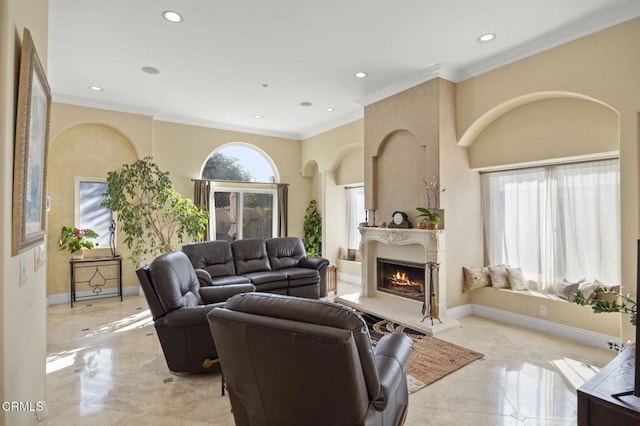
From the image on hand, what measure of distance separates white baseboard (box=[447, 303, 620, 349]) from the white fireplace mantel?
491 millimetres

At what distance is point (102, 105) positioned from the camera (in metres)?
5.67

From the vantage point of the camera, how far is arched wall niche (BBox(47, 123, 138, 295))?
5.48 metres

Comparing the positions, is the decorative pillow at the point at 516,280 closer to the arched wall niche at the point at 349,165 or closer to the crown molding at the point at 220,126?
the arched wall niche at the point at 349,165

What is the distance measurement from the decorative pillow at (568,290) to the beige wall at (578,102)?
0.34m

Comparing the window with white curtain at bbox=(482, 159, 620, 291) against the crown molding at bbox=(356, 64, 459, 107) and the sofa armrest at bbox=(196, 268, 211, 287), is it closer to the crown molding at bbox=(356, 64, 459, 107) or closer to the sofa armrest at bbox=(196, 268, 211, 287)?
the crown molding at bbox=(356, 64, 459, 107)

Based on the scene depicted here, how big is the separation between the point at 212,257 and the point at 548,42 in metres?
5.14

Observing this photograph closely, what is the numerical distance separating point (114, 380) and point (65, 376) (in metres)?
0.50

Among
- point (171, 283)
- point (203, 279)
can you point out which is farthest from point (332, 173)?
point (171, 283)

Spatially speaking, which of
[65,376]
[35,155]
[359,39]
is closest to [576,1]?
[359,39]

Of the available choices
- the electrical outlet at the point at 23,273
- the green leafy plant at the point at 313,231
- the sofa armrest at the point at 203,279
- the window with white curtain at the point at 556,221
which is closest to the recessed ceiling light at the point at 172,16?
the electrical outlet at the point at 23,273

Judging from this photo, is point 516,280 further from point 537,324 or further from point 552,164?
point 552,164

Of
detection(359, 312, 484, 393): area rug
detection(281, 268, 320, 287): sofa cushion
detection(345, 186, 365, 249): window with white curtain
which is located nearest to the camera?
detection(359, 312, 484, 393): area rug

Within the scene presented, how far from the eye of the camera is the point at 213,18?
3268 mm

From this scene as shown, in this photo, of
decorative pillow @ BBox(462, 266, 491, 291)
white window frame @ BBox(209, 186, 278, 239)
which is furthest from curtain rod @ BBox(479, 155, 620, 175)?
white window frame @ BBox(209, 186, 278, 239)
